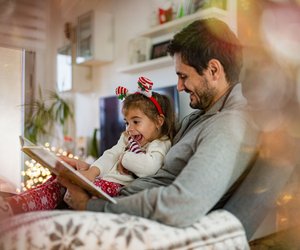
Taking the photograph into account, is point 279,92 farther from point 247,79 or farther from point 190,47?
point 190,47

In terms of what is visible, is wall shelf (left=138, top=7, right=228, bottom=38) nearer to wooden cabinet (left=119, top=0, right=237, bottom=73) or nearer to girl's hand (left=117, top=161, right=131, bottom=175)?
wooden cabinet (left=119, top=0, right=237, bottom=73)

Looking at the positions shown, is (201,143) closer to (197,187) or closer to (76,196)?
(197,187)

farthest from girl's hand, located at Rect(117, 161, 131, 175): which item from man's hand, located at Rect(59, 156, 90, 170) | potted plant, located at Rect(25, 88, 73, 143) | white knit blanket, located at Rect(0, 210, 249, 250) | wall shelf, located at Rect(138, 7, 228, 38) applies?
wall shelf, located at Rect(138, 7, 228, 38)

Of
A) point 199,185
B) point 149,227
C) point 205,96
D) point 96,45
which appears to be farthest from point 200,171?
point 96,45

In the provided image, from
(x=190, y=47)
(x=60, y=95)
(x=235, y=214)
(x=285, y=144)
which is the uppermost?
(x=190, y=47)

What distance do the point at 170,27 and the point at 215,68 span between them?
45 cm

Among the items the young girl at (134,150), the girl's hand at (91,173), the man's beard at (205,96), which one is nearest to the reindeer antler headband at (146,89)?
the young girl at (134,150)

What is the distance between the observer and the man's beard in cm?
82

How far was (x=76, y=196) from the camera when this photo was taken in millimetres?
734

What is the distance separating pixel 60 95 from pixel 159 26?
418mm

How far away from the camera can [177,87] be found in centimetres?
88

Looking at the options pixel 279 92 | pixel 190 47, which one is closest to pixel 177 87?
pixel 190 47

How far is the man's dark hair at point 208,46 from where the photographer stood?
2.61 feet

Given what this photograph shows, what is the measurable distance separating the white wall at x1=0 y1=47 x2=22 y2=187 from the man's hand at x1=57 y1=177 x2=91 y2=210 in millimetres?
118
